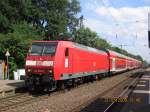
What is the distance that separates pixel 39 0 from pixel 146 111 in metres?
54.6

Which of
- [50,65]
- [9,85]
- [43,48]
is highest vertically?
[43,48]

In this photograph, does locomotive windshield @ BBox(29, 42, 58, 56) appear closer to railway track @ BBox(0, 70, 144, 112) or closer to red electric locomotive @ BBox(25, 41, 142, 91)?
red electric locomotive @ BBox(25, 41, 142, 91)

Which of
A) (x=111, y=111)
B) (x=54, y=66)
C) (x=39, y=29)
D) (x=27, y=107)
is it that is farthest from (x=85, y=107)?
(x=39, y=29)

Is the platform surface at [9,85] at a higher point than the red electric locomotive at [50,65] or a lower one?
lower

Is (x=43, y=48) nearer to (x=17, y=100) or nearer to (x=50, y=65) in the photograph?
(x=50, y=65)

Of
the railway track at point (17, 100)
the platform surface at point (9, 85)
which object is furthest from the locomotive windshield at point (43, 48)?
the platform surface at point (9, 85)

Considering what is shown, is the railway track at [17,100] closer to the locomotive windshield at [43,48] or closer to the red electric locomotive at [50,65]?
the red electric locomotive at [50,65]

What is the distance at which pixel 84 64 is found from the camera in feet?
97.1

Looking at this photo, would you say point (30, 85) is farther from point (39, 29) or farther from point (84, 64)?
point (39, 29)

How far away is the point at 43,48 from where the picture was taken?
22906 millimetres

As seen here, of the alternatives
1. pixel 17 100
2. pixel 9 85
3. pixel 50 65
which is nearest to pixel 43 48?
pixel 50 65

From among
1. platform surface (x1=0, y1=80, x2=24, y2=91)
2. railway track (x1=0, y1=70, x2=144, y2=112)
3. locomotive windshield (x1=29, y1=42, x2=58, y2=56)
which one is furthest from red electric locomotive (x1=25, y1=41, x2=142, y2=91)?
platform surface (x1=0, y1=80, x2=24, y2=91)

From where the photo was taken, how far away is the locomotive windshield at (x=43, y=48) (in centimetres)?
2269

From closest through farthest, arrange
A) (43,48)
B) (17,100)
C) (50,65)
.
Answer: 1. (17,100)
2. (50,65)
3. (43,48)
